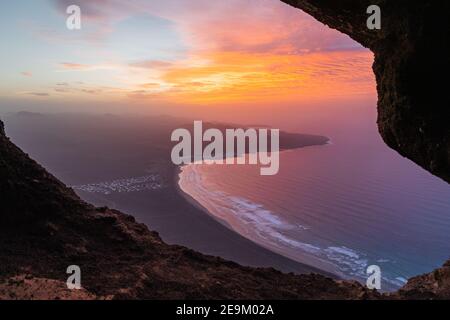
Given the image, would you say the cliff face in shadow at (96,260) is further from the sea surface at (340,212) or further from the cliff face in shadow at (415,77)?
the sea surface at (340,212)

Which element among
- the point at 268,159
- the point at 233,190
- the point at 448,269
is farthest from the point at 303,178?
the point at 448,269

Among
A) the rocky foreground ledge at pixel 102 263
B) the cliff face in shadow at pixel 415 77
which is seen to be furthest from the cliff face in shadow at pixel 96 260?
the cliff face in shadow at pixel 415 77

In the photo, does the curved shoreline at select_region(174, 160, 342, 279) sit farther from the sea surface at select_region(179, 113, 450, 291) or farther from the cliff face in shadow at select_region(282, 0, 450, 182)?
the cliff face in shadow at select_region(282, 0, 450, 182)

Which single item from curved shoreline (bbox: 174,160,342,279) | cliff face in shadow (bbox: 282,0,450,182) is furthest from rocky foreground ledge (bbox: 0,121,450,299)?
curved shoreline (bbox: 174,160,342,279)

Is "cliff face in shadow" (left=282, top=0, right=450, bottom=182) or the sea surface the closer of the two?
"cliff face in shadow" (left=282, top=0, right=450, bottom=182)

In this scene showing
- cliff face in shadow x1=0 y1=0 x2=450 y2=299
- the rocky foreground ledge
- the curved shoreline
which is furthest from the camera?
the curved shoreline
